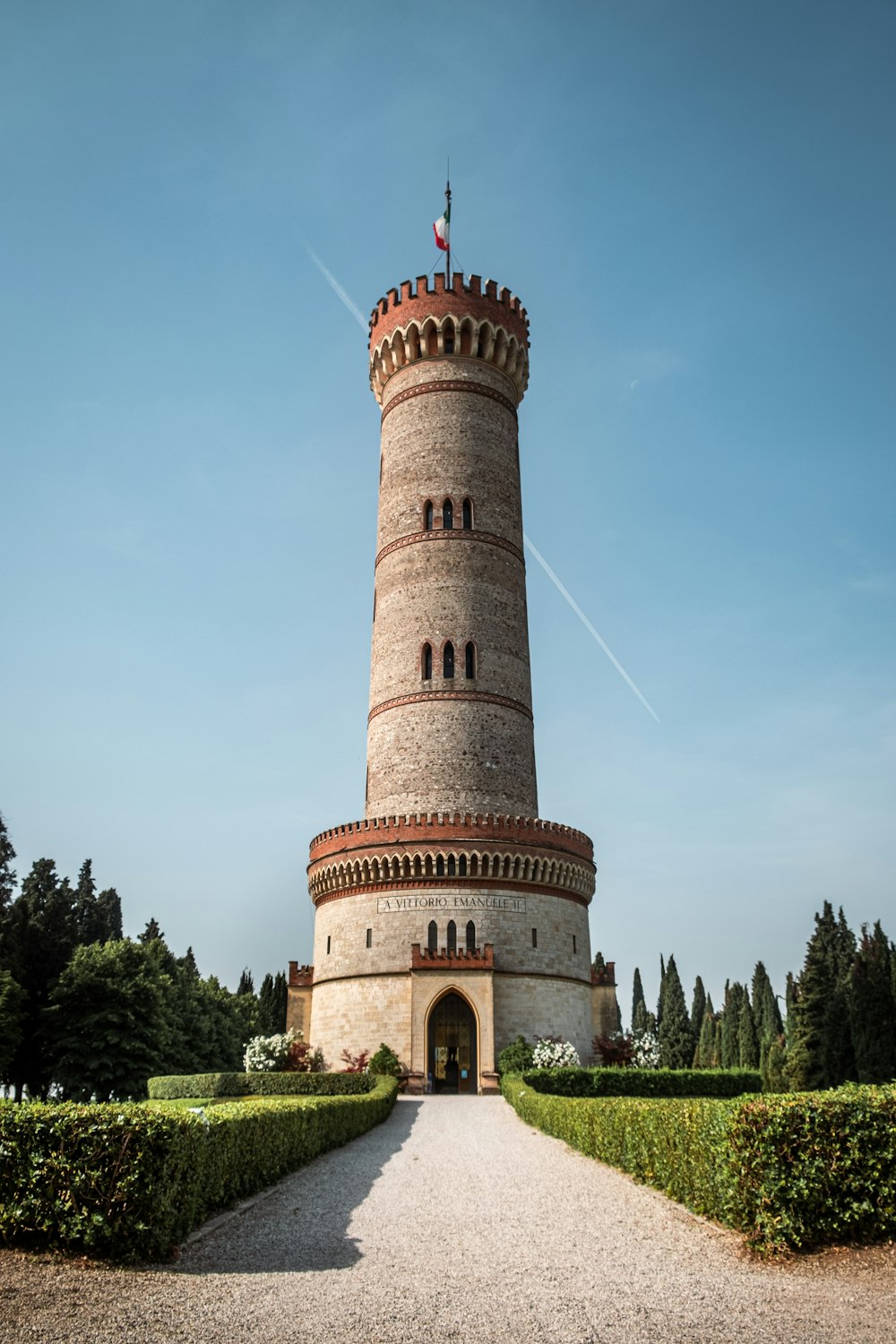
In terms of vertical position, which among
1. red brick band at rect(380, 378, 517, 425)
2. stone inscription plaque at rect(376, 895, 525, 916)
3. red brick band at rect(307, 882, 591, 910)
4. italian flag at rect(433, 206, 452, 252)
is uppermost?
italian flag at rect(433, 206, 452, 252)

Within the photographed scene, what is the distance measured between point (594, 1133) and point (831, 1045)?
27.9 m

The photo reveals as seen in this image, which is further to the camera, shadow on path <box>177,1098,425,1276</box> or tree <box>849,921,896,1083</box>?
tree <box>849,921,896,1083</box>

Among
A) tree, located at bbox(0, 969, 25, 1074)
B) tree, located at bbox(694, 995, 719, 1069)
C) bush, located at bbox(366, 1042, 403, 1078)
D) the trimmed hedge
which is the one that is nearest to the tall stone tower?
bush, located at bbox(366, 1042, 403, 1078)

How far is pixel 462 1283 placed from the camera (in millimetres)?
8570

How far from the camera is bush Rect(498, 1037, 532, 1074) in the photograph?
29.3 meters

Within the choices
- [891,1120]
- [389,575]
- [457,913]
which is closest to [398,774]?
[457,913]

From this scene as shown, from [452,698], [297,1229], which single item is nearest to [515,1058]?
[452,698]

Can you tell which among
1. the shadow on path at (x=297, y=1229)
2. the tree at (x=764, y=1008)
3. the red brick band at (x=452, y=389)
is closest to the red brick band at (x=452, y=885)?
the shadow on path at (x=297, y=1229)

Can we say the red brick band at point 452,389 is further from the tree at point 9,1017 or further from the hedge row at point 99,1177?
the hedge row at point 99,1177

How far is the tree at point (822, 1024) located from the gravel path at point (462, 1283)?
30.0m

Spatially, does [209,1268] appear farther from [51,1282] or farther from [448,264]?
[448,264]

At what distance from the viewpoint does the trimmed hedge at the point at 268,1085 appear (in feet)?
82.4

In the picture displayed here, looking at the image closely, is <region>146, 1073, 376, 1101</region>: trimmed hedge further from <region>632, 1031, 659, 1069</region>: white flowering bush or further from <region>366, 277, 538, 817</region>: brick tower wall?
<region>366, 277, 538, 817</region>: brick tower wall

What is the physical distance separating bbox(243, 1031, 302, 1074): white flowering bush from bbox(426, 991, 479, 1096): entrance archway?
451 cm
